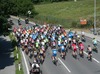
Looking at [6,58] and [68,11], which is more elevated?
[6,58]

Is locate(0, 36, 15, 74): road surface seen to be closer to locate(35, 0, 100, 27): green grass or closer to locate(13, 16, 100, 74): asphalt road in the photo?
locate(13, 16, 100, 74): asphalt road

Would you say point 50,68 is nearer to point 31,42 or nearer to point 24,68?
point 24,68

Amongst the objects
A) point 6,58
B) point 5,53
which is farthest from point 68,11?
point 6,58

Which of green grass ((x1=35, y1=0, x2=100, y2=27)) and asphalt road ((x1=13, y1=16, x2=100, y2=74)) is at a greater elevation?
asphalt road ((x1=13, y1=16, x2=100, y2=74))

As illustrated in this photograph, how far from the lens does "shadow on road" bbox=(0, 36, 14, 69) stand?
123 ft

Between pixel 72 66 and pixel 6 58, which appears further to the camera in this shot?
pixel 6 58

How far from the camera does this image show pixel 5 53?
1731 inches

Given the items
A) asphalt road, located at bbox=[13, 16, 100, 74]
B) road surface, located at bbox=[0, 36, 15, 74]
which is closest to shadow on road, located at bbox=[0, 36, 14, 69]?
road surface, located at bbox=[0, 36, 15, 74]

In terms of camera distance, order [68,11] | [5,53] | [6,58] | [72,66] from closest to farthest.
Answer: [72,66] → [6,58] → [5,53] → [68,11]

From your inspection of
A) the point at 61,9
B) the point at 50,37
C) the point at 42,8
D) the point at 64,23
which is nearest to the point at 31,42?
the point at 50,37

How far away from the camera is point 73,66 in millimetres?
Result: 34438

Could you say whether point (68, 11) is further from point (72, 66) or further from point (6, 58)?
point (72, 66)

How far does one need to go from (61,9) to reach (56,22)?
1121 inches

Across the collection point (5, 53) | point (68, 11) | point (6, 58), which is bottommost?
point (68, 11)
